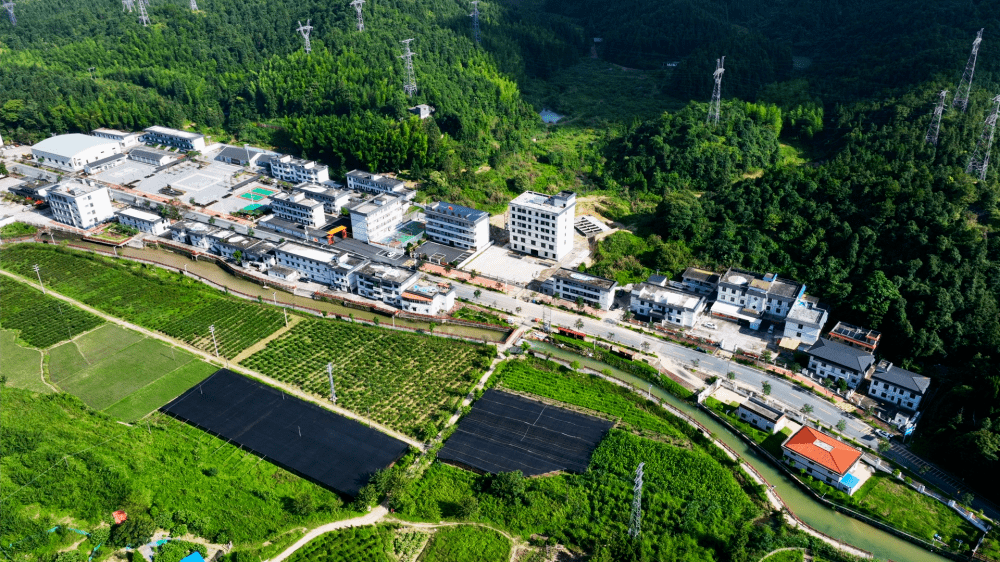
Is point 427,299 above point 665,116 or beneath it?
beneath

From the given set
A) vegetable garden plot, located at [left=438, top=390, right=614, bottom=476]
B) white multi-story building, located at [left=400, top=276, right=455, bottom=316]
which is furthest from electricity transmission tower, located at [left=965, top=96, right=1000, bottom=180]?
white multi-story building, located at [left=400, top=276, right=455, bottom=316]

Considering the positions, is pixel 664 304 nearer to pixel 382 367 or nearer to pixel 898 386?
pixel 898 386

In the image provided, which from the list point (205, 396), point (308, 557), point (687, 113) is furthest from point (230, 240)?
point (687, 113)

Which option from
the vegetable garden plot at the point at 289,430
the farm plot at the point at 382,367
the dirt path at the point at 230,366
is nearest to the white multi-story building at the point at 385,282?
the farm plot at the point at 382,367

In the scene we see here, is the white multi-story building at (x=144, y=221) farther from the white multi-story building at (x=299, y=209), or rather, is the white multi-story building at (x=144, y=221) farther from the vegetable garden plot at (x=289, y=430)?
the vegetable garden plot at (x=289, y=430)

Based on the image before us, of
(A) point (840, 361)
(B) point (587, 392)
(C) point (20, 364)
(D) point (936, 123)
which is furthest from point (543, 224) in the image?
(D) point (936, 123)

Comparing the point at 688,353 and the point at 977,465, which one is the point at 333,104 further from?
the point at 977,465

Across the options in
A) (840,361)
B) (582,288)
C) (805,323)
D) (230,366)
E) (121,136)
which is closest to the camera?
(840,361)
